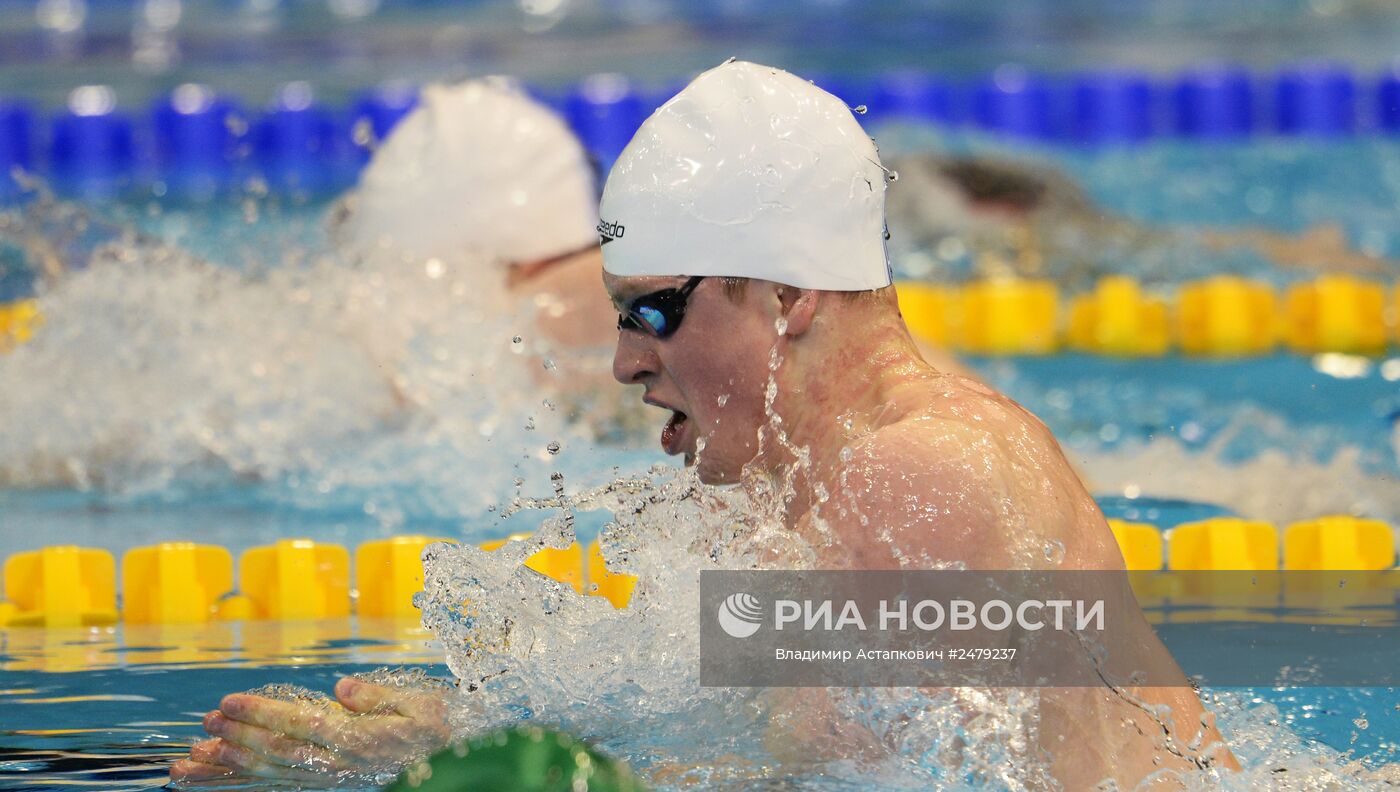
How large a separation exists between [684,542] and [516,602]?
0.75 ft

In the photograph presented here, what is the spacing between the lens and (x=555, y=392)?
4.18 m

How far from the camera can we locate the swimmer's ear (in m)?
2.00

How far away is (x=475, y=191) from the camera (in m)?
4.25

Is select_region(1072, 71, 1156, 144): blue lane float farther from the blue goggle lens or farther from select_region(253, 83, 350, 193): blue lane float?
the blue goggle lens

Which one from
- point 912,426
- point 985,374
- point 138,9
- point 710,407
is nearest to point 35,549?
point 710,407

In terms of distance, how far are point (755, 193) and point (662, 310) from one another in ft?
0.58

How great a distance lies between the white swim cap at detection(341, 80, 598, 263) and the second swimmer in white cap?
2151mm

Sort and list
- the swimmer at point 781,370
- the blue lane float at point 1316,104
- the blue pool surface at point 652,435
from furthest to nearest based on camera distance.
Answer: the blue lane float at point 1316,104 < the blue pool surface at point 652,435 < the swimmer at point 781,370

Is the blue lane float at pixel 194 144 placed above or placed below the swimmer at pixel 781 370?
above

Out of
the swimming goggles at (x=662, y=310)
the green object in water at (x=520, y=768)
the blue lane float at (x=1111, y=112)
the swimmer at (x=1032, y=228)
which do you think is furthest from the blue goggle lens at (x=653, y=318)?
the blue lane float at (x=1111, y=112)

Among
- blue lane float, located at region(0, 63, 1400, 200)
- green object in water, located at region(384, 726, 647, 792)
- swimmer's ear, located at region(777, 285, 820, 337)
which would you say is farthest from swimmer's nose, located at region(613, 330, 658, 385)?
blue lane float, located at region(0, 63, 1400, 200)

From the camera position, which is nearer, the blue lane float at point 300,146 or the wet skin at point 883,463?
the wet skin at point 883,463

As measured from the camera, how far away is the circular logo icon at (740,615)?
2021mm

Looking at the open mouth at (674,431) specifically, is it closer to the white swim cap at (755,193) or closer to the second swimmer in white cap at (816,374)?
the second swimmer in white cap at (816,374)
